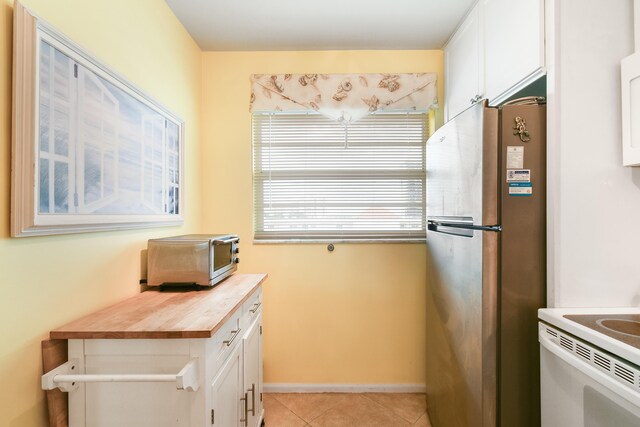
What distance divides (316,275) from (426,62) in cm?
186

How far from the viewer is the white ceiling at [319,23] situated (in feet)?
5.98

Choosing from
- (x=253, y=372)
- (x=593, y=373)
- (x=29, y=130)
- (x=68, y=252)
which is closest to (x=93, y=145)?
(x=29, y=130)

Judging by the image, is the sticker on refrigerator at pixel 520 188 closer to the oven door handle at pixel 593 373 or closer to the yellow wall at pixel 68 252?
the oven door handle at pixel 593 373

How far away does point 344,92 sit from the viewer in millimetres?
2283

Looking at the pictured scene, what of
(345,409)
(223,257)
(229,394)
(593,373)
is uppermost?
(223,257)

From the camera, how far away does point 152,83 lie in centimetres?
166

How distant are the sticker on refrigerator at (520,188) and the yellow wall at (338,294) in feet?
3.53

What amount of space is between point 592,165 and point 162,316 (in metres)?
1.85

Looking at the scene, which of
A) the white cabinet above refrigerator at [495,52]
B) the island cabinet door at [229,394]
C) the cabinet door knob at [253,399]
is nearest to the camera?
the island cabinet door at [229,394]

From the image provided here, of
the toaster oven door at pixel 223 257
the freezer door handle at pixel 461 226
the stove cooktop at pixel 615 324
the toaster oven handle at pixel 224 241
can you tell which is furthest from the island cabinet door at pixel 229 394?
the stove cooktop at pixel 615 324

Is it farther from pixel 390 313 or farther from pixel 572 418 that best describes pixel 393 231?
pixel 572 418

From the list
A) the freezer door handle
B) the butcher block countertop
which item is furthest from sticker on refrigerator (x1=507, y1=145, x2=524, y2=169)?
the butcher block countertop

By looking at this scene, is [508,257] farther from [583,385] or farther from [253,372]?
[253,372]

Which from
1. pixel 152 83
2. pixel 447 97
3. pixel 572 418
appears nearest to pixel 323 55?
pixel 447 97
